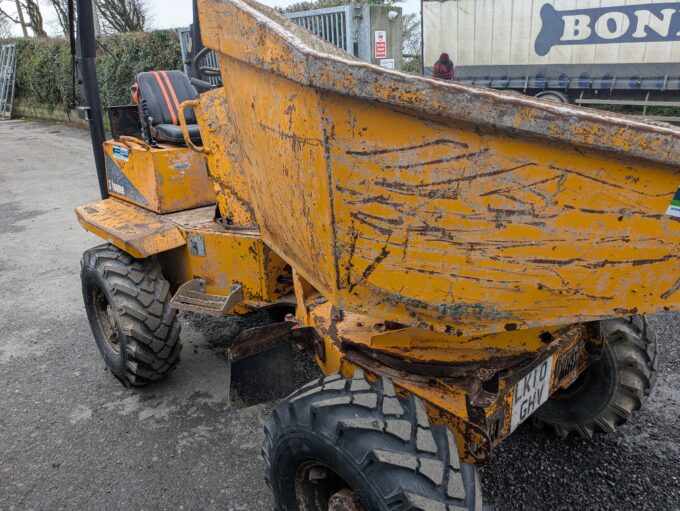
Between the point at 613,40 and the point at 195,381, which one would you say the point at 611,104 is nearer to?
the point at 613,40

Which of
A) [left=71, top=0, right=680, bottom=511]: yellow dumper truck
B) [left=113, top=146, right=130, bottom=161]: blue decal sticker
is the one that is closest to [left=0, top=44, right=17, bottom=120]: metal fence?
[left=113, top=146, right=130, bottom=161]: blue decal sticker

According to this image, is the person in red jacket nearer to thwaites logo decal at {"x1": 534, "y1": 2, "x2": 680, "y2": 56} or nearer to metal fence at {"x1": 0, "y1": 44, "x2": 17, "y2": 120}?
thwaites logo decal at {"x1": 534, "y1": 2, "x2": 680, "y2": 56}

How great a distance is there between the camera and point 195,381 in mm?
3750

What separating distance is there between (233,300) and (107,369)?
4.49ft

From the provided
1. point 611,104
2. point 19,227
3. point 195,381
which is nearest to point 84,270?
point 195,381

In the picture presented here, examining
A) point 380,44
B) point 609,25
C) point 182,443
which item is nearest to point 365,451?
point 182,443

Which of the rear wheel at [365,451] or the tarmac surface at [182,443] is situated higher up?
the rear wheel at [365,451]

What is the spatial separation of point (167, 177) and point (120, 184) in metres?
0.62

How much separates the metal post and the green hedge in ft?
31.8

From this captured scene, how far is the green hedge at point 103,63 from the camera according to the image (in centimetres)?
1531

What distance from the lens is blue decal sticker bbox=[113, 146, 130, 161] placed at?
3768mm

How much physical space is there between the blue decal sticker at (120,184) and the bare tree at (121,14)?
20.8 meters

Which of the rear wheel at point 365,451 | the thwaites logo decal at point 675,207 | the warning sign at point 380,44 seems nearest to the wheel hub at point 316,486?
the rear wheel at point 365,451

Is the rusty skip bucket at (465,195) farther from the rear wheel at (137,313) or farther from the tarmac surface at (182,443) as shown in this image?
the rear wheel at (137,313)
